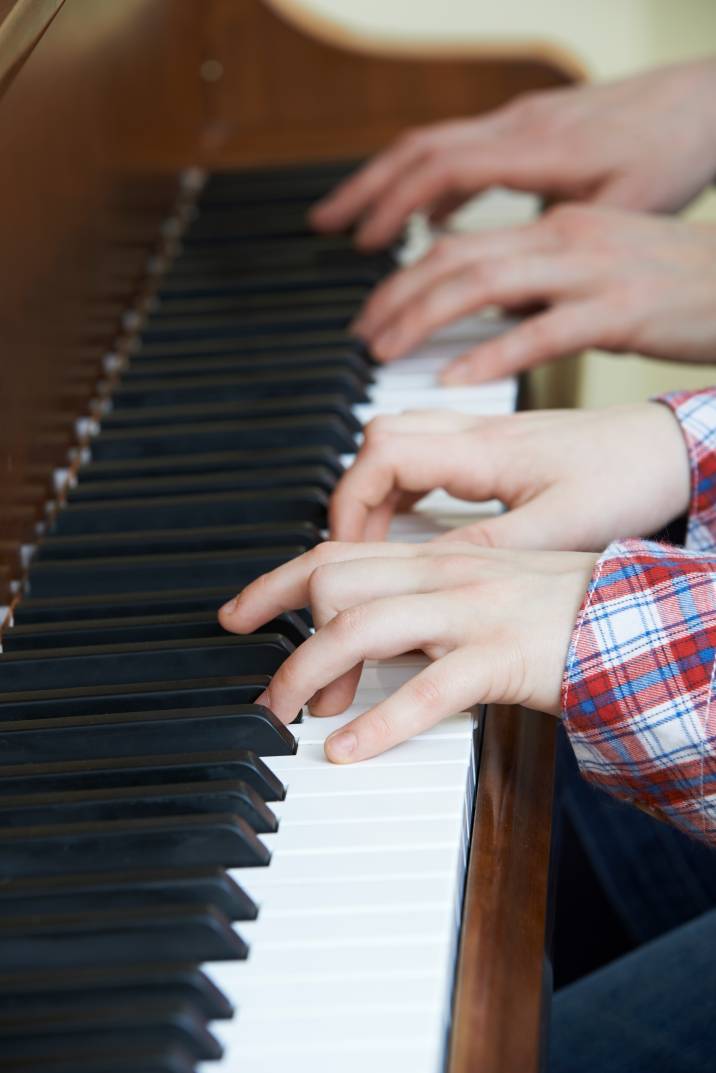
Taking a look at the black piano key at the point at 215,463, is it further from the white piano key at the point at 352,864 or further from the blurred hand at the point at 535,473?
the white piano key at the point at 352,864

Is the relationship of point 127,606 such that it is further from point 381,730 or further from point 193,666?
point 381,730

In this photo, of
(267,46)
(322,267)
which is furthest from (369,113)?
(322,267)

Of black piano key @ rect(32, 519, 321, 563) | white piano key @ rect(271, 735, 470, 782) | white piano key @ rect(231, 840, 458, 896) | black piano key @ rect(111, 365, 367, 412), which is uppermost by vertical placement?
black piano key @ rect(111, 365, 367, 412)

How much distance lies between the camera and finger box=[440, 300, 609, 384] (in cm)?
134

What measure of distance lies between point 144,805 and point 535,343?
725 mm

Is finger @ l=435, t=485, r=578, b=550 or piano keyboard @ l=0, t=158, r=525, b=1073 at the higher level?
finger @ l=435, t=485, r=578, b=550

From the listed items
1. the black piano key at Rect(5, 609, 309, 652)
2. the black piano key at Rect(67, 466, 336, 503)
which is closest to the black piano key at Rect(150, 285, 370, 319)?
the black piano key at Rect(67, 466, 336, 503)

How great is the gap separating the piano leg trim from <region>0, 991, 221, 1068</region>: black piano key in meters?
0.13

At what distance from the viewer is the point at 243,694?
89cm

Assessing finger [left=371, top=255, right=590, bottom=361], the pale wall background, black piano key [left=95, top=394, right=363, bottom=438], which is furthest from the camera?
the pale wall background

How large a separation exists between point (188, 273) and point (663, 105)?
610 millimetres

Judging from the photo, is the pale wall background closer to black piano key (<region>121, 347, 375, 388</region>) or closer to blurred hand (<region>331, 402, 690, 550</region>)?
black piano key (<region>121, 347, 375, 388</region>)

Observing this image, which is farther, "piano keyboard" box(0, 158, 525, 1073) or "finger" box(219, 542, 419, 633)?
"finger" box(219, 542, 419, 633)

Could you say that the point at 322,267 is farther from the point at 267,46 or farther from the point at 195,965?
the point at 195,965
